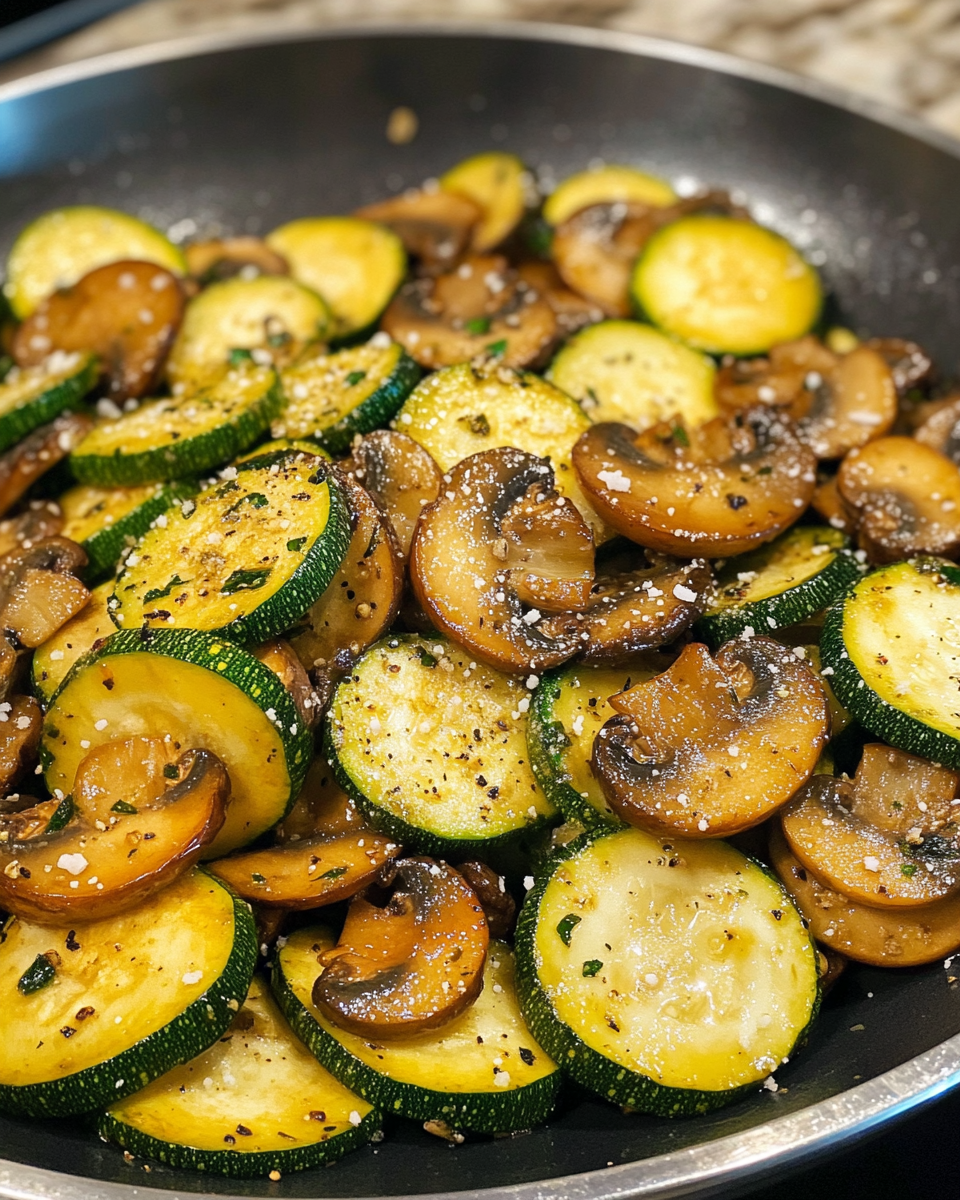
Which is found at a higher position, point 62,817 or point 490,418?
point 490,418

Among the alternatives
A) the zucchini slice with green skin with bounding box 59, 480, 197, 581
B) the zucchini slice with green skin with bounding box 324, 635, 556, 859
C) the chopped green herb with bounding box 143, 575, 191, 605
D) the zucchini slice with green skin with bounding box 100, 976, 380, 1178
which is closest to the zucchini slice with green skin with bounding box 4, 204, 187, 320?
the zucchini slice with green skin with bounding box 59, 480, 197, 581

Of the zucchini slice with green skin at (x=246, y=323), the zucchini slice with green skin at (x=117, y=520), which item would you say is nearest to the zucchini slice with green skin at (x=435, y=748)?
the zucchini slice with green skin at (x=117, y=520)

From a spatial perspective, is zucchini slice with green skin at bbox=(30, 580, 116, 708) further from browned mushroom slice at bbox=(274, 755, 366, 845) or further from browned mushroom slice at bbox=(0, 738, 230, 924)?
browned mushroom slice at bbox=(274, 755, 366, 845)

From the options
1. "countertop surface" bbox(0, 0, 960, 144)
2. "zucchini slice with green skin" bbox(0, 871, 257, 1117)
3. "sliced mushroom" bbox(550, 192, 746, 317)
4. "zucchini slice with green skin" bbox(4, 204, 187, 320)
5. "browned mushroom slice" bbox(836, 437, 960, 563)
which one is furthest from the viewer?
"countertop surface" bbox(0, 0, 960, 144)

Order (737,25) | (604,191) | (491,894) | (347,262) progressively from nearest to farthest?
(491,894)
(347,262)
(604,191)
(737,25)

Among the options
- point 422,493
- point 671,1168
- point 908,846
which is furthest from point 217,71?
point 671,1168

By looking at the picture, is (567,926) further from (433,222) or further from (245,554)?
(433,222)

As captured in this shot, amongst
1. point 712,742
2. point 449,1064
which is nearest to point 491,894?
point 449,1064

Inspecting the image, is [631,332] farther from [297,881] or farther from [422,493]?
[297,881]
